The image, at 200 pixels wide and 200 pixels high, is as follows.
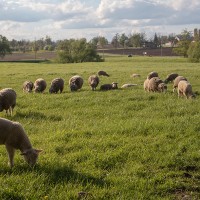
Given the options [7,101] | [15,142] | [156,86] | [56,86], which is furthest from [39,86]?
Result: [15,142]

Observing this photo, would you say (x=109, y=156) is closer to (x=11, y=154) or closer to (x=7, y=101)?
(x=11, y=154)

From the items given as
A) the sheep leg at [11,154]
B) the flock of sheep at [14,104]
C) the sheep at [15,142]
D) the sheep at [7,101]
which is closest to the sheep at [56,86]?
the flock of sheep at [14,104]

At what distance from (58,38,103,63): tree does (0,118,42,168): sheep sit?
284 ft

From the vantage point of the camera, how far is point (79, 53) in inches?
3831

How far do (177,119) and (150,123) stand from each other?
1274 mm

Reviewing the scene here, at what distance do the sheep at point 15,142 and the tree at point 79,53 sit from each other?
86611 mm

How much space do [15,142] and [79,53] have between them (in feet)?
294

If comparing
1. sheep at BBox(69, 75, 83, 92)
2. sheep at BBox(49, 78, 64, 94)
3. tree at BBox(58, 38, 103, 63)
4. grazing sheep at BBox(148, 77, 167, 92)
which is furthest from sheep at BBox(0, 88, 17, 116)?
tree at BBox(58, 38, 103, 63)

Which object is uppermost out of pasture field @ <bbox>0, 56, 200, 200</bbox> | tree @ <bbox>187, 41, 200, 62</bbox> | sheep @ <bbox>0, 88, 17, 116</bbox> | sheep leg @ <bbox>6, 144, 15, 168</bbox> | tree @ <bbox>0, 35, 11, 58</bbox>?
tree @ <bbox>0, 35, 11, 58</bbox>

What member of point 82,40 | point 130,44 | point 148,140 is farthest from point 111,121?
point 130,44

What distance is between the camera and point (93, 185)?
7590 mm

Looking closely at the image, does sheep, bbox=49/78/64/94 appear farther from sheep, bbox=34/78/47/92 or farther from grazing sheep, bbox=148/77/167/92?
grazing sheep, bbox=148/77/167/92

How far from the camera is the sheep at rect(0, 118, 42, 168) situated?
8539 millimetres

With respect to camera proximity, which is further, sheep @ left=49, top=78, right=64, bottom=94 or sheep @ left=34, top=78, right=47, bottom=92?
sheep @ left=34, top=78, right=47, bottom=92
